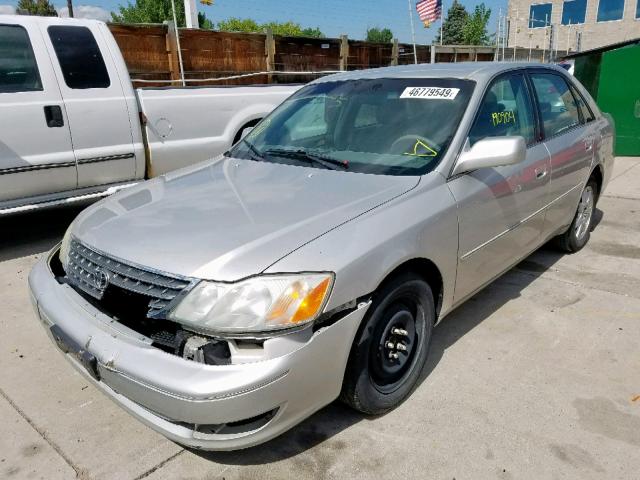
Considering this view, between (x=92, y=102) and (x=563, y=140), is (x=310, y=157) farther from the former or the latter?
(x=92, y=102)

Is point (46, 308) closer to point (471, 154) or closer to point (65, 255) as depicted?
point (65, 255)

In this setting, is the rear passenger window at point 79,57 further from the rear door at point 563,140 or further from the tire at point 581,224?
the tire at point 581,224

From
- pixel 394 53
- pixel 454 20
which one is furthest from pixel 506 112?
pixel 454 20

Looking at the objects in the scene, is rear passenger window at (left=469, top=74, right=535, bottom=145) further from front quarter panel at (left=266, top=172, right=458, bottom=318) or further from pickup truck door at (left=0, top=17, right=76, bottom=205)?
pickup truck door at (left=0, top=17, right=76, bottom=205)

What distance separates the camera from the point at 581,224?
471cm

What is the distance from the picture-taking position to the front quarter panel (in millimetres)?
2111

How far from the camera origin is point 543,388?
2.82m

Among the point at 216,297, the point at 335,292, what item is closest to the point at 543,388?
the point at 335,292

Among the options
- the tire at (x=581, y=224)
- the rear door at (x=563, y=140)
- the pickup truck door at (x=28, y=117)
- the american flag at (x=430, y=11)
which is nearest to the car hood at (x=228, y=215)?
the rear door at (x=563, y=140)

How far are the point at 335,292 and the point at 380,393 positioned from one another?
72cm

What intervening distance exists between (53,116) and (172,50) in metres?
7.65

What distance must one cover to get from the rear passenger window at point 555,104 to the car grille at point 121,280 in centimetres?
285

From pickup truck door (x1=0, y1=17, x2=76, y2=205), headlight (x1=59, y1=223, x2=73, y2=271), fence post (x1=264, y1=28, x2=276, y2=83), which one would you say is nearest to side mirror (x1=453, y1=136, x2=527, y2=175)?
Result: headlight (x1=59, y1=223, x2=73, y2=271)

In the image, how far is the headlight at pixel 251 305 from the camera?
1.97 meters
